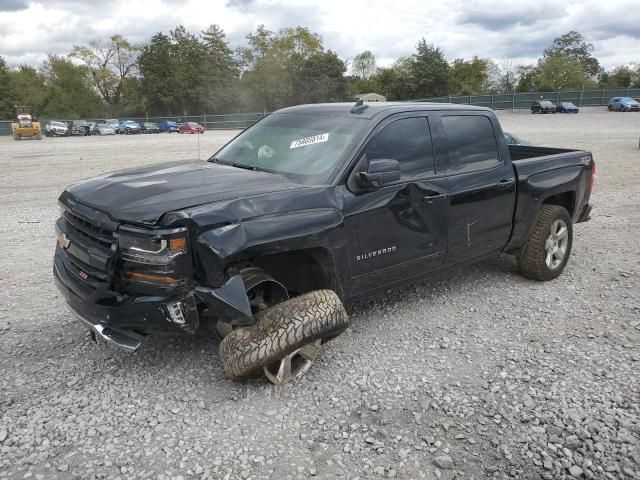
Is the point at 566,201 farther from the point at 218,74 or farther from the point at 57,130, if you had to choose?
the point at 218,74

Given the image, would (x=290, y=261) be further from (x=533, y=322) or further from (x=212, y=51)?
(x=212, y=51)

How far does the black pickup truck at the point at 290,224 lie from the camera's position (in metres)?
2.98

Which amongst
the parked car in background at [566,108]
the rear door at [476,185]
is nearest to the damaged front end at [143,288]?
the rear door at [476,185]

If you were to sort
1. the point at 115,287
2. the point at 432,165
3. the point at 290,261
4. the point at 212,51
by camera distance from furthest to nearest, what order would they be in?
the point at 212,51 < the point at 432,165 < the point at 290,261 < the point at 115,287

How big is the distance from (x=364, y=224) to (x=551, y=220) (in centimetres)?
250

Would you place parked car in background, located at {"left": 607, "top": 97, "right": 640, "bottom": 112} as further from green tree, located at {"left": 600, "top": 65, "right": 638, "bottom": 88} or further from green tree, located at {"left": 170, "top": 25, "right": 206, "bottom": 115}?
green tree, located at {"left": 170, "top": 25, "right": 206, "bottom": 115}

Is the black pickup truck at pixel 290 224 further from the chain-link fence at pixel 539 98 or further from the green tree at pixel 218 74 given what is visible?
the green tree at pixel 218 74

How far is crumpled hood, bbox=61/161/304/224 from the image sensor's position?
9.86 feet

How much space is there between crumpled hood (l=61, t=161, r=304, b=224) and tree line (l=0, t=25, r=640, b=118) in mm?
67734

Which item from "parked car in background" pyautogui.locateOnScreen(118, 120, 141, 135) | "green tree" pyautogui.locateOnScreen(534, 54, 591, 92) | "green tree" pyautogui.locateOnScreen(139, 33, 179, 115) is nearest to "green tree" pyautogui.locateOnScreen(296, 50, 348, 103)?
"green tree" pyautogui.locateOnScreen(139, 33, 179, 115)

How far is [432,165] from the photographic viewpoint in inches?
166

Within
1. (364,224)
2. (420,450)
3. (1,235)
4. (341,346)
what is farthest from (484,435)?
(1,235)

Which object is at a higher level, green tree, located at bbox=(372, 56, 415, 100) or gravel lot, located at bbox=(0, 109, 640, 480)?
green tree, located at bbox=(372, 56, 415, 100)

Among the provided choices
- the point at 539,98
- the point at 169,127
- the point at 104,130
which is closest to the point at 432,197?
the point at 104,130
